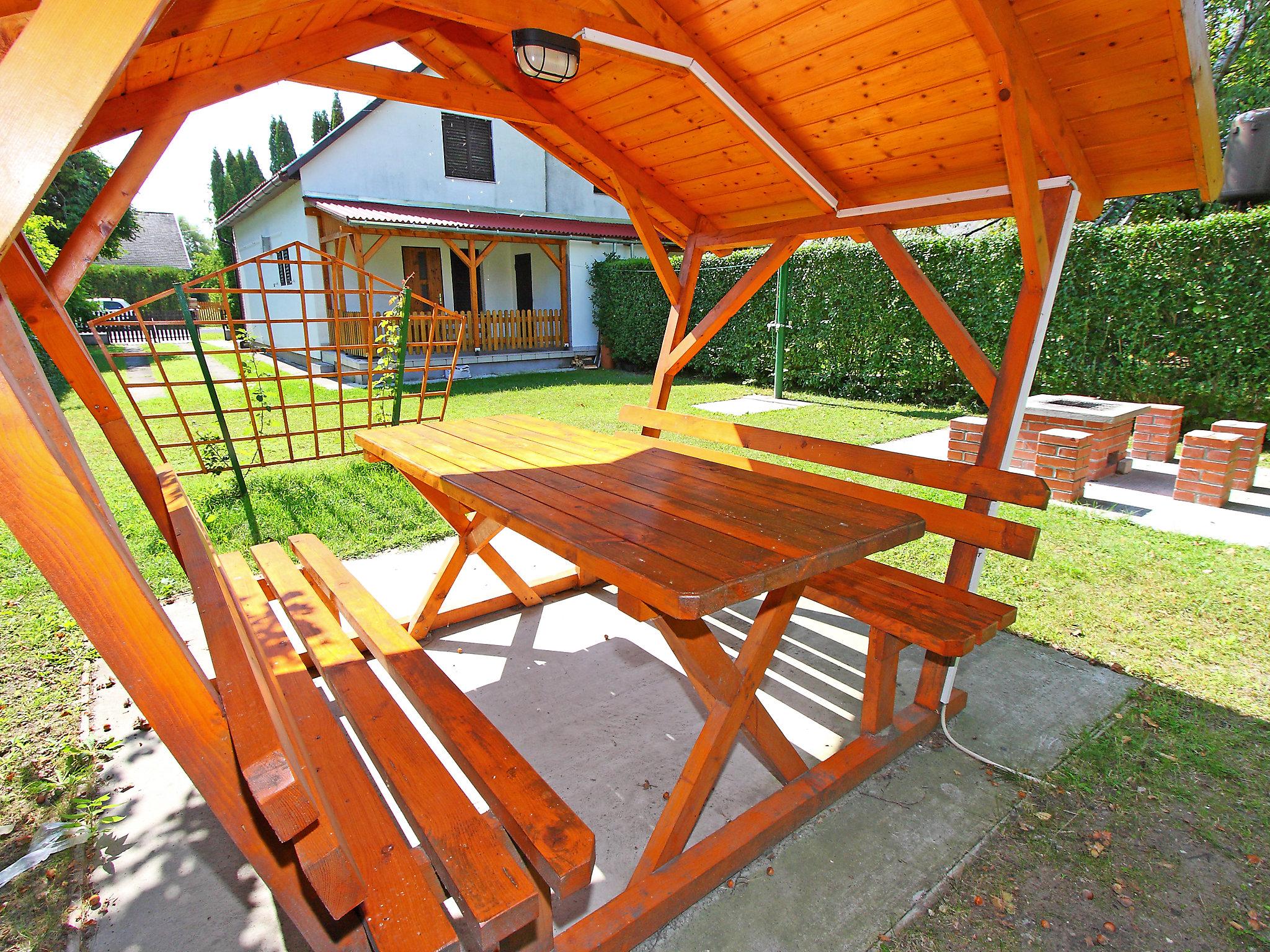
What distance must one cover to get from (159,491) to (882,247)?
3.47 metres

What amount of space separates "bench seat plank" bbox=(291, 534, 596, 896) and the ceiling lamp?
224 centimetres

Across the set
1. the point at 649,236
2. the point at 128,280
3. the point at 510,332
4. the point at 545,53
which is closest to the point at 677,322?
the point at 649,236

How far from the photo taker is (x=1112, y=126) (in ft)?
8.52

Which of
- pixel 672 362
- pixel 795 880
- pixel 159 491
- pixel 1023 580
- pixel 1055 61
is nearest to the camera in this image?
pixel 795 880

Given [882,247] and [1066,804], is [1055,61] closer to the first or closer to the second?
[882,247]

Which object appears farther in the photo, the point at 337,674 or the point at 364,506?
the point at 364,506

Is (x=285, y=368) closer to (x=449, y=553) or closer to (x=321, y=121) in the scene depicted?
(x=449, y=553)

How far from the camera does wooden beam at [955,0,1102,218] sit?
7.02 feet

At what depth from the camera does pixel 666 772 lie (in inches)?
95.7

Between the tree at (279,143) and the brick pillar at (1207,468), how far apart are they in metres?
52.9

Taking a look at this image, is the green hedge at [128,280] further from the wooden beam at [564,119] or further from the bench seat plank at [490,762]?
the bench seat plank at [490,762]

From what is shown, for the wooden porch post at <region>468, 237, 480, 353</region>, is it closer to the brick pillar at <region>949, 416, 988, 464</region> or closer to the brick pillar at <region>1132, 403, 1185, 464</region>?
the brick pillar at <region>949, 416, 988, 464</region>

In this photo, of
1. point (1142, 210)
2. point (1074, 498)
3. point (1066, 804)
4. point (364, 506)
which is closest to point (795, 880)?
point (1066, 804)

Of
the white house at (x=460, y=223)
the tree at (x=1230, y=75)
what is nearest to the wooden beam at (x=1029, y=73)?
the tree at (x=1230, y=75)
